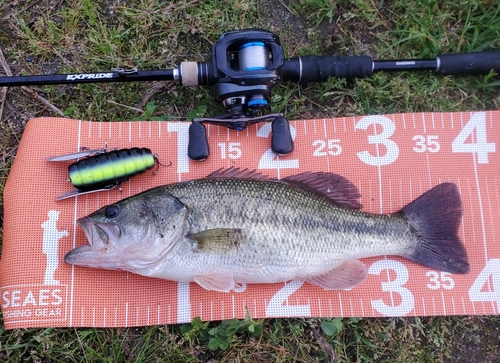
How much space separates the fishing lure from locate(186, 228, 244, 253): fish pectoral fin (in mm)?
723

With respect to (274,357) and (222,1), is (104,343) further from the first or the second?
(222,1)

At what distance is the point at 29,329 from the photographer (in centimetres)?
328

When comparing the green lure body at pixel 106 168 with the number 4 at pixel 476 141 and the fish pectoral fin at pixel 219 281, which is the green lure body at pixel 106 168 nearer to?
the fish pectoral fin at pixel 219 281

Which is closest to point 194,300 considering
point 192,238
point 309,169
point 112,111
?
point 192,238

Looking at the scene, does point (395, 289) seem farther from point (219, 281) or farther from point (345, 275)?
point (219, 281)

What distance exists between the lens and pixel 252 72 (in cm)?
314

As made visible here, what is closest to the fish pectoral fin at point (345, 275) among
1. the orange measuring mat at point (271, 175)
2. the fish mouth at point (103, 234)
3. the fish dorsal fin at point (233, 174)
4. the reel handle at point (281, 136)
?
the orange measuring mat at point (271, 175)

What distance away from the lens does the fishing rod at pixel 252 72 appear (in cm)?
317

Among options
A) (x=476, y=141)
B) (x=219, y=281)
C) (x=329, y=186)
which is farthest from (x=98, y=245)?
(x=476, y=141)

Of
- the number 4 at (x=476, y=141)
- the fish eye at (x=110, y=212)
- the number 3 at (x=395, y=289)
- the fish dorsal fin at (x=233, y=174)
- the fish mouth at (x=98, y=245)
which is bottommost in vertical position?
the number 3 at (x=395, y=289)

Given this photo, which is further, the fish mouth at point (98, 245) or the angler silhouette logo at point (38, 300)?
the angler silhouette logo at point (38, 300)

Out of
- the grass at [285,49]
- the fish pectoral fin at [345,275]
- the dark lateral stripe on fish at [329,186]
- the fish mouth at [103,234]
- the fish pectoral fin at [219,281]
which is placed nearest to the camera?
the fish mouth at [103,234]

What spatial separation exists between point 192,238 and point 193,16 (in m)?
2.03

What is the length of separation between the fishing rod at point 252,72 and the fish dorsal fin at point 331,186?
1.03 ft
